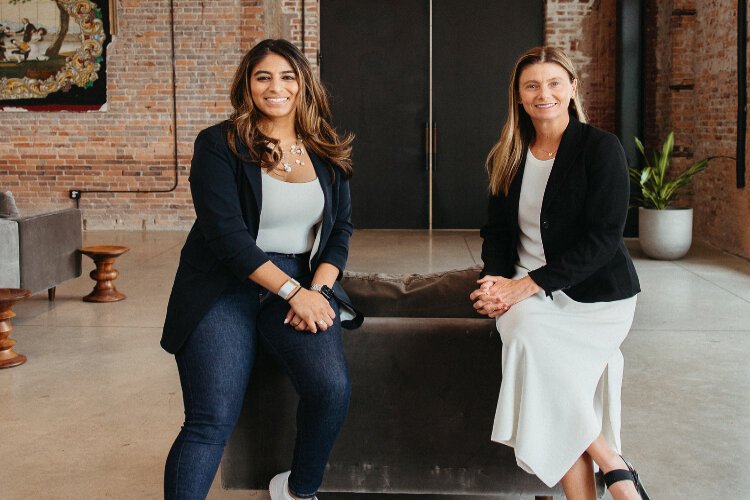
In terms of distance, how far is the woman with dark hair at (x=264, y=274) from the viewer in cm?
217

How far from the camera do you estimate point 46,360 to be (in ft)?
14.0

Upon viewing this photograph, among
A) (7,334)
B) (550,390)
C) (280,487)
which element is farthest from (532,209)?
(7,334)

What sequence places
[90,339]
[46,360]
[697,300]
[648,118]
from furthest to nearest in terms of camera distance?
[648,118]
[697,300]
[90,339]
[46,360]

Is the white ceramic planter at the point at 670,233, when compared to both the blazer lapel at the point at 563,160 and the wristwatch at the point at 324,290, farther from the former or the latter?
the wristwatch at the point at 324,290

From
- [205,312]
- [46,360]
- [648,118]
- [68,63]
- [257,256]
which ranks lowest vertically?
[46,360]

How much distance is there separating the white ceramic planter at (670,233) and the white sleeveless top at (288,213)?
5515 mm

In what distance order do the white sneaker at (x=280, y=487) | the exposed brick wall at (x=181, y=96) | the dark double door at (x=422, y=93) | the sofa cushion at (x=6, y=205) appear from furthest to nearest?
the dark double door at (x=422, y=93) → the exposed brick wall at (x=181, y=96) → the sofa cushion at (x=6, y=205) → the white sneaker at (x=280, y=487)

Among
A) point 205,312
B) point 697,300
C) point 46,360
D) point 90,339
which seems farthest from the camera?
point 697,300

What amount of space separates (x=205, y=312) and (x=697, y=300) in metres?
4.32

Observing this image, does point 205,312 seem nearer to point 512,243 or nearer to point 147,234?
point 512,243

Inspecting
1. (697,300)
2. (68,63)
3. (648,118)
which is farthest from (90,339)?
(648,118)

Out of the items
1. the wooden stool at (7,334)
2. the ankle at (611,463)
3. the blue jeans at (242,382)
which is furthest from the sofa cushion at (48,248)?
the ankle at (611,463)

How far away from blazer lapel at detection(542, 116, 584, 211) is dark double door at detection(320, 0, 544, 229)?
698 centimetres

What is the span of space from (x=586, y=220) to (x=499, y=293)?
32 centimetres
